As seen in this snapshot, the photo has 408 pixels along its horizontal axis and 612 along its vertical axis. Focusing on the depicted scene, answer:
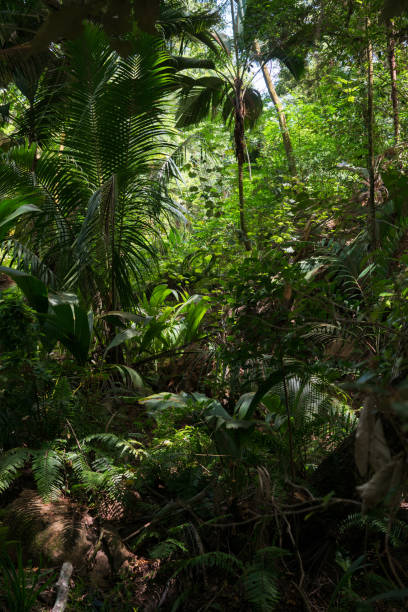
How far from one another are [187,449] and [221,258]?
3347 millimetres

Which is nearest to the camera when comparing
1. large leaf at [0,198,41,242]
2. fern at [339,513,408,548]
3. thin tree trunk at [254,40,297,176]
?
fern at [339,513,408,548]

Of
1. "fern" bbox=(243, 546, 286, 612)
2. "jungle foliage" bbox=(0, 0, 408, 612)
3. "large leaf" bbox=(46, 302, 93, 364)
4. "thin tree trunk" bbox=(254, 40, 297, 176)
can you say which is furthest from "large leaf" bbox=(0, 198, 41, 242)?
"thin tree trunk" bbox=(254, 40, 297, 176)

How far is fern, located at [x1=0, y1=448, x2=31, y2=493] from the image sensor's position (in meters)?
2.87

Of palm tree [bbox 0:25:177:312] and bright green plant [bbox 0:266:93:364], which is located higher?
palm tree [bbox 0:25:177:312]

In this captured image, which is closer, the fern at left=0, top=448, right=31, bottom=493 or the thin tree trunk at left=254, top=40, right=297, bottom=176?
the fern at left=0, top=448, right=31, bottom=493

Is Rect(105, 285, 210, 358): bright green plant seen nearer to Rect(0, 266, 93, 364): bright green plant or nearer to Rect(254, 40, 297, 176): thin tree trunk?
Rect(0, 266, 93, 364): bright green plant

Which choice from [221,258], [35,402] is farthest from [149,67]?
[35,402]

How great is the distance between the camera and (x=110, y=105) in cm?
484

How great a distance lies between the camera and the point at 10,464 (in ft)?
9.59

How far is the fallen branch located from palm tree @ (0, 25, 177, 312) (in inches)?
111

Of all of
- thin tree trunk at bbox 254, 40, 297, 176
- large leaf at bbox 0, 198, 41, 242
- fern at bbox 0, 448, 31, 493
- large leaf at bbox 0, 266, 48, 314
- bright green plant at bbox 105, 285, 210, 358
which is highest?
thin tree trunk at bbox 254, 40, 297, 176

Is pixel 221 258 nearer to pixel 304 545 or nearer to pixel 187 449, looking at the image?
pixel 187 449

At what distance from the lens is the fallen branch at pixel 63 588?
2.19m

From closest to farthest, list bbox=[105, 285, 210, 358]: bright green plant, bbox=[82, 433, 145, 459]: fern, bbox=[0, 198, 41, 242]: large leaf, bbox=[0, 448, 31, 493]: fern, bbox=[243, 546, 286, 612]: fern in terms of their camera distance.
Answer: bbox=[243, 546, 286, 612]: fern < bbox=[0, 448, 31, 493]: fern < bbox=[82, 433, 145, 459]: fern < bbox=[0, 198, 41, 242]: large leaf < bbox=[105, 285, 210, 358]: bright green plant
